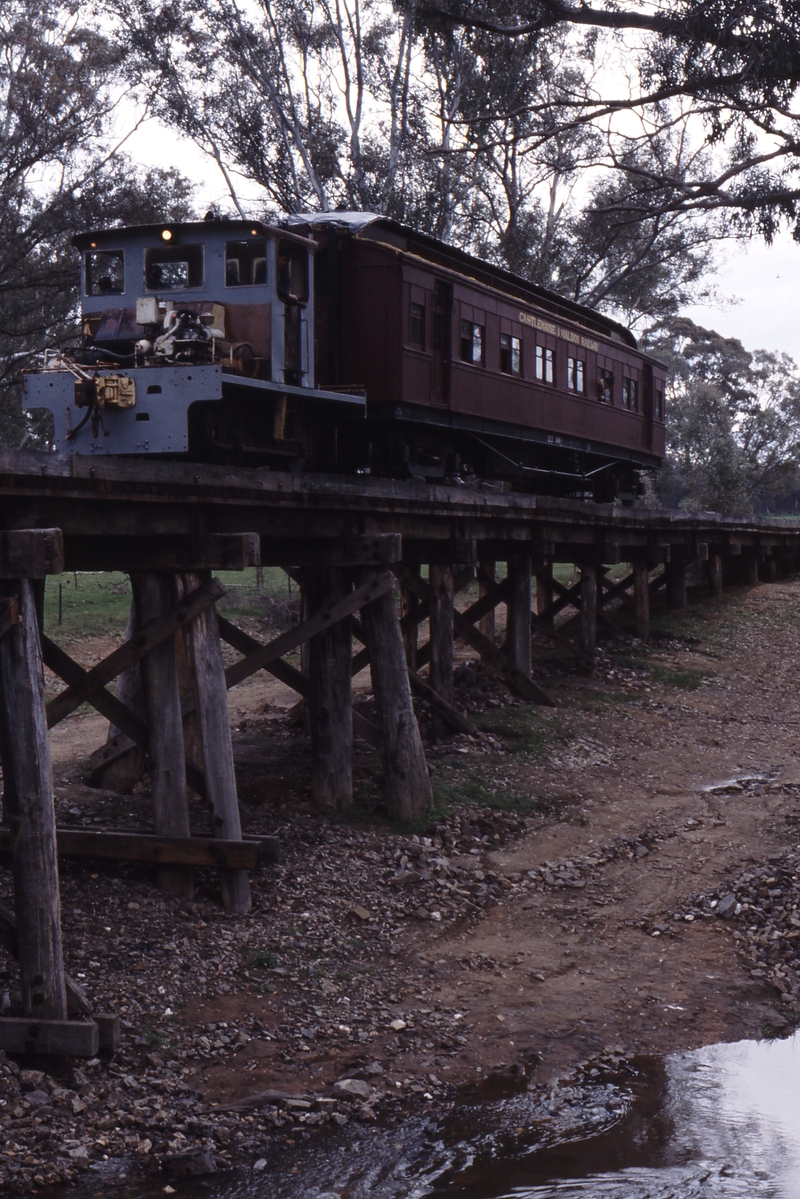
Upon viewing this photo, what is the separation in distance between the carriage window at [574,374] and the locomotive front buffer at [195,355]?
640cm

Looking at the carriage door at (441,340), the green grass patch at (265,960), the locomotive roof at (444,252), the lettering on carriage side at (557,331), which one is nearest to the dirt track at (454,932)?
the green grass patch at (265,960)

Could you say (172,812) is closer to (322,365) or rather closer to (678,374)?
(322,365)

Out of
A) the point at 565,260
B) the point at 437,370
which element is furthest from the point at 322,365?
the point at 565,260

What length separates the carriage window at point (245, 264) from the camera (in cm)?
1143

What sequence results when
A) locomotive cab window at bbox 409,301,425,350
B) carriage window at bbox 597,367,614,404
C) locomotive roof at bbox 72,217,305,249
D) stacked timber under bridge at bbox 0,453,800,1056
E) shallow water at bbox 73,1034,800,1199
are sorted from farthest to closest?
carriage window at bbox 597,367,614,404 < locomotive cab window at bbox 409,301,425,350 < locomotive roof at bbox 72,217,305,249 < stacked timber under bridge at bbox 0,453,800,1056 < shallow water at bbox 73,1034,800,1199

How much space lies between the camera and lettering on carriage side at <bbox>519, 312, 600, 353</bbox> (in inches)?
649

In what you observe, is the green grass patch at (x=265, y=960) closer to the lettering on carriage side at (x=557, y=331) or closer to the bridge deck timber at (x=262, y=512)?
the bridge deck timber at (x=262, y=512)

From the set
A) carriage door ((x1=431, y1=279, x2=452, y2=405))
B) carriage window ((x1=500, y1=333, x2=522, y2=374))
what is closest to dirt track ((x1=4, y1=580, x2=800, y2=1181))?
carriage door ((x1=431, y1=279, x2=452, y2=405))

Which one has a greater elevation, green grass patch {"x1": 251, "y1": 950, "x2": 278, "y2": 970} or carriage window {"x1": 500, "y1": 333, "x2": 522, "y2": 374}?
carriage window {"x1": 500, "y1": 333, "x2": 522, "y2": 374}

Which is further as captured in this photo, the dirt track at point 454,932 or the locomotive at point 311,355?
the locomotive at point 311,355

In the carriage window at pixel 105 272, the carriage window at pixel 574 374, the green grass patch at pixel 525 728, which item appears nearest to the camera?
the carriage window at pixel 105 272

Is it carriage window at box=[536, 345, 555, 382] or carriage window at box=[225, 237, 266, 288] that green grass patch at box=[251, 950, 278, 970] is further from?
carriage window at box=[536, 345, 555, 382]

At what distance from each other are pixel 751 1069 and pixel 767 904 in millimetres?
2462

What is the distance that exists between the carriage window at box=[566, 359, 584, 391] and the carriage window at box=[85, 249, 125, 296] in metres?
8.14
